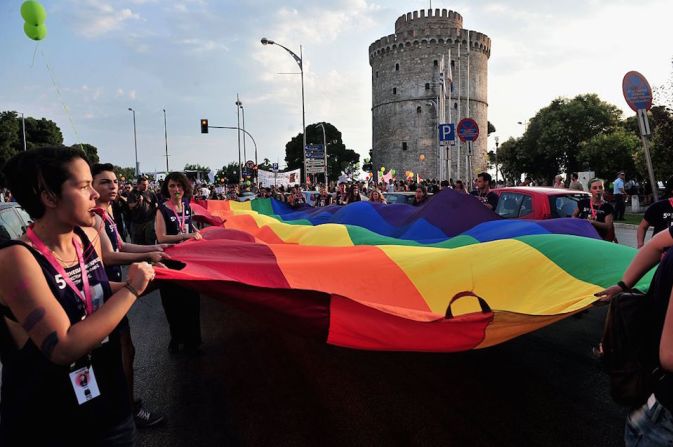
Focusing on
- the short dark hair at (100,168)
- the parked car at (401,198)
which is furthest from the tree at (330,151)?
the short dark hair at (100,168)

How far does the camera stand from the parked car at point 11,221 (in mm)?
6387

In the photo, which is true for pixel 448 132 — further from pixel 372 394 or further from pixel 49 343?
pixel 49 343

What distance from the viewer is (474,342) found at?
289 cm

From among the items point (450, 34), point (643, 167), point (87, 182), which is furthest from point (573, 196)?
point (450, 34)

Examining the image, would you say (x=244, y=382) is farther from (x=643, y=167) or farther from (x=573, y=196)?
(x=643, y=167)

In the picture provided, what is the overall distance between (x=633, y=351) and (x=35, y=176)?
85.9 inches

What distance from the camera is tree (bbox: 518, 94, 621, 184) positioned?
157ft

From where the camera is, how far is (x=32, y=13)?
23.2 ft

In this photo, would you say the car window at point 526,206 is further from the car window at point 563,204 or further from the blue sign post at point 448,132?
the blue sign post at point 448,132

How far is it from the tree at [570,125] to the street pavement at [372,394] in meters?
46.3

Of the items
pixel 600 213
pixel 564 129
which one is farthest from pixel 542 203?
pixel 564 129

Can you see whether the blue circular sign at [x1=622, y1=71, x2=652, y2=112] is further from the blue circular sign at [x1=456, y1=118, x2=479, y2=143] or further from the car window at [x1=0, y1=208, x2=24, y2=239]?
the car window at [x1=0, y1=208, x2=24, y2=239]

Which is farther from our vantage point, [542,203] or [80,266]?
[542,203]

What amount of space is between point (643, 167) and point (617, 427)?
26.5 meters
